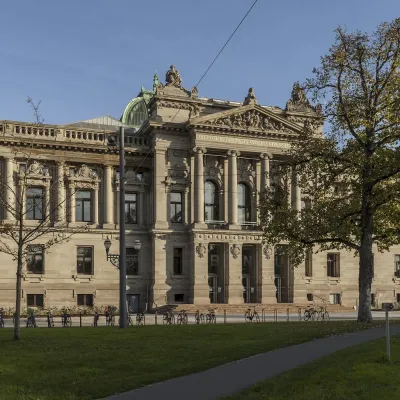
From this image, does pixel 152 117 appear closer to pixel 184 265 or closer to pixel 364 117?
pixel 184 265

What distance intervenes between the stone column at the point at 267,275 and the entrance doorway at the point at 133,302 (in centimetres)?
1260

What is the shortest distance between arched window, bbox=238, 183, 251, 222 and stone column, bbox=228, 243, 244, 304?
4.30 meters

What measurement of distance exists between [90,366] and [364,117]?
21.7 m

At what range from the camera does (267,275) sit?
57.8 m

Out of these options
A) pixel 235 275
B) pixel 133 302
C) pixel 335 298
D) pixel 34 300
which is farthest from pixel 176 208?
pixel 335 298

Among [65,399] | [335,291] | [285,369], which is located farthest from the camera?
[335,291]

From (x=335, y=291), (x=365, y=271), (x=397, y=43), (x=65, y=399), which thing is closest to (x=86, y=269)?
(x=335, y=291)

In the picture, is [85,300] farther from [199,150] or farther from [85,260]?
[199,150]

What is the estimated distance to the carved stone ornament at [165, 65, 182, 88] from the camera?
58156 mm

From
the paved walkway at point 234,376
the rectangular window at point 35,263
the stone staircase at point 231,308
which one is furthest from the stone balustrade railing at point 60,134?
the paved walkway at point 234,376

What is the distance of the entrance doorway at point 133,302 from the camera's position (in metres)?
55.2

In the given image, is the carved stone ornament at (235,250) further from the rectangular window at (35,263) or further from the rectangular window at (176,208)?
the rectangular window at (35,263)

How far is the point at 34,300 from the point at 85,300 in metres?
4.80

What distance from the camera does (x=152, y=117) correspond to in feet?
187
